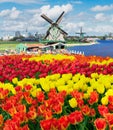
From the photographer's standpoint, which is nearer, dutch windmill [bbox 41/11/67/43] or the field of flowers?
the field of flowers

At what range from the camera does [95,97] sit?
5.43 metres

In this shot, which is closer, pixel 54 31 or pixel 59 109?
pixel 59 109

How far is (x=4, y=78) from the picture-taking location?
9477 mm

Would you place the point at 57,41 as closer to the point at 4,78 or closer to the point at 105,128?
the point at 4,78

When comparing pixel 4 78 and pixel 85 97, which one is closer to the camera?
pixel 85 97

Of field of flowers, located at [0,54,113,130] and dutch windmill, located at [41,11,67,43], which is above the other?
field of flowers, located at [0,54,113,130]

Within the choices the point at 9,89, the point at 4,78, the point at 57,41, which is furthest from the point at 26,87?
the point at 57,41

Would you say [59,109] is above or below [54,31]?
above

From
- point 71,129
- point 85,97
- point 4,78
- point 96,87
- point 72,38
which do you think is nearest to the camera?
point 71,129

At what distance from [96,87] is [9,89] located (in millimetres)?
1329

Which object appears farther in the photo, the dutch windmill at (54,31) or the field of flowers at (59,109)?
the dutch windmill at (54,31)

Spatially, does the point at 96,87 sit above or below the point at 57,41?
above

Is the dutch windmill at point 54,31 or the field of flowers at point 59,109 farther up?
the field of flowers at point 59,109

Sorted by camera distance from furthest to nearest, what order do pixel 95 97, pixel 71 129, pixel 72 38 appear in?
pixel 72 38
pixel 95 97
pixel 71 129
